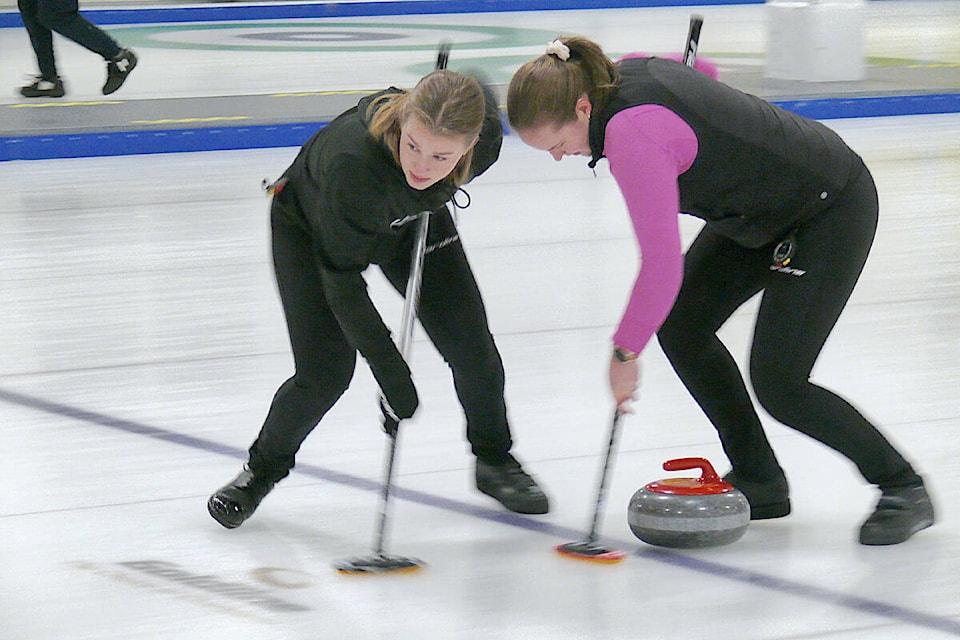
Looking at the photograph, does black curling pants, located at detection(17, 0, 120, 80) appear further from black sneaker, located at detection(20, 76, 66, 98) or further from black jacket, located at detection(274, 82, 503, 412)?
black jacket, located at detection(274, 82, 503, 412)

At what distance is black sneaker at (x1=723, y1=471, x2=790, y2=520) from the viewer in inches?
137

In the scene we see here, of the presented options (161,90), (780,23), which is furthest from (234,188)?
(780,23)

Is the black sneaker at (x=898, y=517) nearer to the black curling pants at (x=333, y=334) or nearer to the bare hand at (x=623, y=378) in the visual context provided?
the bare hand at (x=623, y=378)

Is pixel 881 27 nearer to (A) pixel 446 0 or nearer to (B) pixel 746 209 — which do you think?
(A) pixel 446 0

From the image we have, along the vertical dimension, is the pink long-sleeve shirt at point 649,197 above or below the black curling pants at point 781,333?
above

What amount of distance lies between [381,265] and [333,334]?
7.1 inches

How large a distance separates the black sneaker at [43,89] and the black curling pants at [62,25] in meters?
0.31

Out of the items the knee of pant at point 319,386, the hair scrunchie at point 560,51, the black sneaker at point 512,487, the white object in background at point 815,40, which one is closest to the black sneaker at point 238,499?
the knee of pant at point 319,386

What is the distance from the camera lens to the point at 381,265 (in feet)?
11.1

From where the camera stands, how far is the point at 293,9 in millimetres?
16922

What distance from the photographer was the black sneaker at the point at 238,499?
3484mm

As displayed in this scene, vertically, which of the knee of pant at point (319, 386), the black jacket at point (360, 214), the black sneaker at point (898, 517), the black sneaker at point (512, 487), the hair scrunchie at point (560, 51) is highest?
the hair scrunchie at point (560, 51)

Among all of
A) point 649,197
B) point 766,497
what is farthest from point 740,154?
point 766,497

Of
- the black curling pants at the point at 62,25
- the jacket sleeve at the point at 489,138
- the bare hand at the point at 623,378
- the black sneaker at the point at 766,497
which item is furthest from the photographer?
the black curling pants at the point at 62,25
